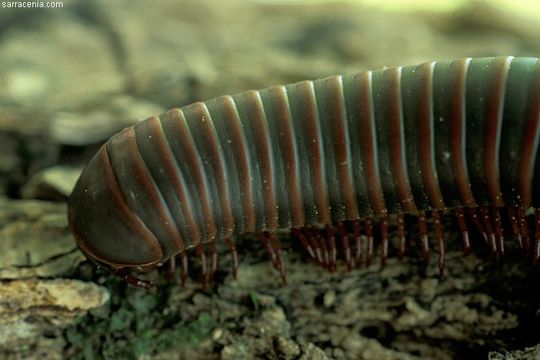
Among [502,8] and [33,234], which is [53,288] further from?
[502,8]

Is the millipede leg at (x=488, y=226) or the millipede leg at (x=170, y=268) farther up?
the millipede leg at (x=488, y=226)

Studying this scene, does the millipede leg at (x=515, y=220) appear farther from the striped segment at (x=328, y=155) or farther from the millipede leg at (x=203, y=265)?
the millipede leg at (x=203, y=265)

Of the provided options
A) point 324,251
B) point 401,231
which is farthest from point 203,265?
point 401,231

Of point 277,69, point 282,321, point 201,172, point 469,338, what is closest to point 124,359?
point 282,321

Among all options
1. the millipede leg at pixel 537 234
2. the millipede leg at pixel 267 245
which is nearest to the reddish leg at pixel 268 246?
the millipede leg at pixel 267 245
